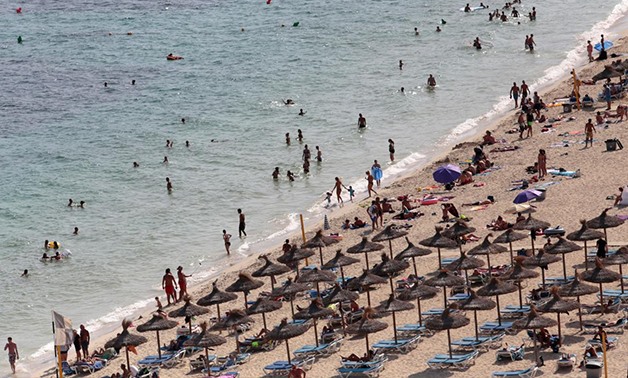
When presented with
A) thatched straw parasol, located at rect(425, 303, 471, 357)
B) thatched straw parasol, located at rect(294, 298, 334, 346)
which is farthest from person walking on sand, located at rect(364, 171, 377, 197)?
thatched straw parasol, located at rect(425, 303, 471, 357)

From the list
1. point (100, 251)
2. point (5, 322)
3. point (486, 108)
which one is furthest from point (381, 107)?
point (5, 322)

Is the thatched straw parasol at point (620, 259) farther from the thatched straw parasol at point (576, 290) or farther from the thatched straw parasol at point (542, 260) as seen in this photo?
the thatched straw parasol at point (576, 290)

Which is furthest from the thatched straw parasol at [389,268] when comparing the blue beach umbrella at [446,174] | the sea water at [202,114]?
the blue beach umbrella at [446,174]

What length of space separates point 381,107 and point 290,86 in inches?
277

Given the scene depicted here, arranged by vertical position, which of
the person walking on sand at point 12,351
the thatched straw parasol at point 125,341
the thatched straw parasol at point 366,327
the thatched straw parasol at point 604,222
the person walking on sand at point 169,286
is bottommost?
the person walking on sand at point 12,351

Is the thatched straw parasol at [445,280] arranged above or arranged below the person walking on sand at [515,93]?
below

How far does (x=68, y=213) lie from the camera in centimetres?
4644

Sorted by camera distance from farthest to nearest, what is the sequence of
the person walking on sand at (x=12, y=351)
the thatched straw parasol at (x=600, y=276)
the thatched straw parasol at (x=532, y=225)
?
1. the person walking on sand at (x=12, y=351)
2. the thatched straw parasol at (x=532, y=225)
3. the thatched straw parasol at (x=600, y=276)

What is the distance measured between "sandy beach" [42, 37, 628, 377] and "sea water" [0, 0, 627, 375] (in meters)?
2.44

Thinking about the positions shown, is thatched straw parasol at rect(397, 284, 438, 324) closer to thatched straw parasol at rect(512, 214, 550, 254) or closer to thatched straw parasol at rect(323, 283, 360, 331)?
thatched straw parasol at rect(323, 283, 360, 331)

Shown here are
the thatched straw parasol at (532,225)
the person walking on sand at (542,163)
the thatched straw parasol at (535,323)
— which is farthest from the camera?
the person walking on sand at (542,163)

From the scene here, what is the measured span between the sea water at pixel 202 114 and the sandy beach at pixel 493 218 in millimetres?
2441

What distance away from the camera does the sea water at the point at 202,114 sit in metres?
41.2

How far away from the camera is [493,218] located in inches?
1462
